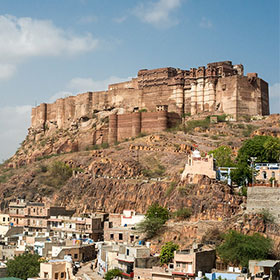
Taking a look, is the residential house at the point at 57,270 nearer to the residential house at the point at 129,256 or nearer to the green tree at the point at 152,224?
the residential house at the point at 129,256

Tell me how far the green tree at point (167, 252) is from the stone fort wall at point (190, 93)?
40418 mm

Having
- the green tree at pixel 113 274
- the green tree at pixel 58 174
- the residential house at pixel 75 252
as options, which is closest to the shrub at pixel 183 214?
the residential house at pixel 75 252

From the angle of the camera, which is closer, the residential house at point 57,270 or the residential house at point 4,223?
the residential house at point 57,270

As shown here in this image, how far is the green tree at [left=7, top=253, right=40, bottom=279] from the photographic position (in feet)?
138

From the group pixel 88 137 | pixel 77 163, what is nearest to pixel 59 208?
pixel 77 163

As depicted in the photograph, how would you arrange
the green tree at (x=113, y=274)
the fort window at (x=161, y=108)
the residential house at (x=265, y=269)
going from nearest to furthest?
the residential house at (x=265, y=269) < the green tree at (x=113, y=274) < the fort window at (x=161, y=108)

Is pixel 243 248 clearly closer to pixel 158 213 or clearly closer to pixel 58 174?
pixel 158 213

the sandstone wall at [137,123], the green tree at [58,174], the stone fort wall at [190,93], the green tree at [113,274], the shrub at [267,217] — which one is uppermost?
the stone fort wall at [190,93]

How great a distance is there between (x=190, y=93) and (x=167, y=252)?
46.4 m

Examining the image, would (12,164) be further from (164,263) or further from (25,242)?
(164,263)

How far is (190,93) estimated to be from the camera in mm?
85188

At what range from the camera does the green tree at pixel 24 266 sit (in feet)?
138

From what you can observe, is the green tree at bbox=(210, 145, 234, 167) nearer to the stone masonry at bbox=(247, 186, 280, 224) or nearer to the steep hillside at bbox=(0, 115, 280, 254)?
the steep hillside at bbox=(0, 115, 280, 254)

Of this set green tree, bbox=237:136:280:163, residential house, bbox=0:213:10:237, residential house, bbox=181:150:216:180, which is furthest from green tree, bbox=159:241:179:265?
residential house, bbox=0:213:10:237
